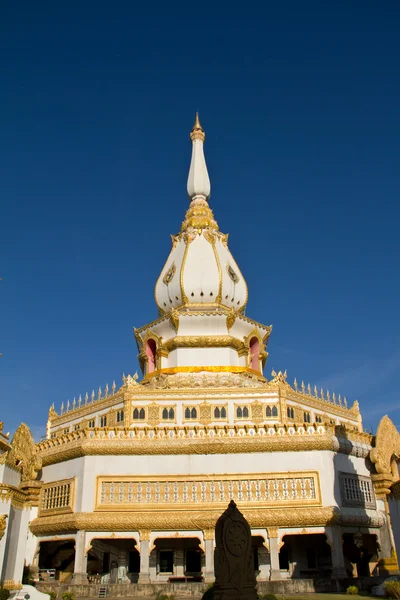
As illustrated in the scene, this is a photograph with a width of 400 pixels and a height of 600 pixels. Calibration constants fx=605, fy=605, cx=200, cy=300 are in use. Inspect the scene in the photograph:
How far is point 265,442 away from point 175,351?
1576 centimetres

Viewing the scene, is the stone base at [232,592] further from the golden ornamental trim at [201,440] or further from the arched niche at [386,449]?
the arched niche at [386,449]

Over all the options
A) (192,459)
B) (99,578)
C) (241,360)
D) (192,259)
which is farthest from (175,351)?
(99,578)

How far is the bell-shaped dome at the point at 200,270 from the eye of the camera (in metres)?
50.4

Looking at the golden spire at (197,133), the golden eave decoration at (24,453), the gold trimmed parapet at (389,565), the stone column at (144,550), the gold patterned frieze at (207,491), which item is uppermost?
the golden spire at (197,133)

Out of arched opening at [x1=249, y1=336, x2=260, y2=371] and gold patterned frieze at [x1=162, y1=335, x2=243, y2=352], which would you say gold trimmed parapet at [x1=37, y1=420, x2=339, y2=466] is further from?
arched opening at [x1=249, y1=336, x2=260, y2=371]

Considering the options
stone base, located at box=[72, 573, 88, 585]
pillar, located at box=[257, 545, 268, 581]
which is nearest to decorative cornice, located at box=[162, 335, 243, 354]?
pillar, located at box=[257, 545, 268, 581]

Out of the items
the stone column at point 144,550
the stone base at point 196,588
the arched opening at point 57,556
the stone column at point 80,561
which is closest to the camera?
the stone base at point 196,588

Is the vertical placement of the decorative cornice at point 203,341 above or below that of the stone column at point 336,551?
above

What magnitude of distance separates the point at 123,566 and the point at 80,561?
13.3 feet

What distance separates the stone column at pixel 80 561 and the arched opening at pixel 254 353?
2163 centimetres

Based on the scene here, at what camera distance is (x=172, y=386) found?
42.4 meters

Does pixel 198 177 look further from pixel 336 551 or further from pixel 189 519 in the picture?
pixel 336 551

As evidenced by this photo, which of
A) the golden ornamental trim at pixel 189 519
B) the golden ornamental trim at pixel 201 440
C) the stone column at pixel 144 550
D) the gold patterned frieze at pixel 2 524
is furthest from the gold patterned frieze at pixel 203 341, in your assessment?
the gold patterned frieze at pixel 2 524

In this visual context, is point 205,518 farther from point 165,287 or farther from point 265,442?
point 165,287
